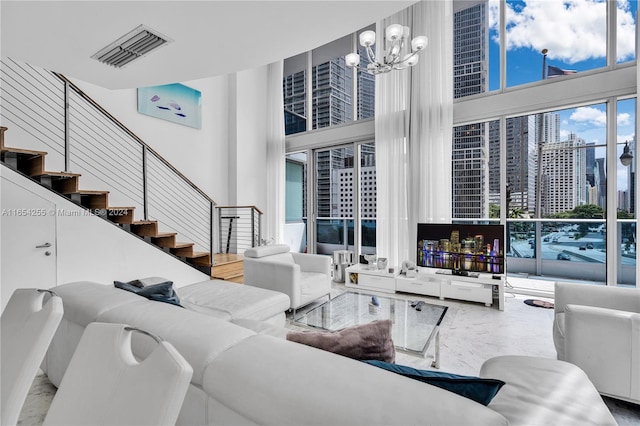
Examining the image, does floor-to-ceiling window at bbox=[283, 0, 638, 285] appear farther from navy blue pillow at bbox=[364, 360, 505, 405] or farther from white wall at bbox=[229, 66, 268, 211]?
navy blue pillow at bbox=[364, 360, 505, 405]

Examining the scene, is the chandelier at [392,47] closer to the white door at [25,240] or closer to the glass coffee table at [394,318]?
the glass coffee table at [394,318]

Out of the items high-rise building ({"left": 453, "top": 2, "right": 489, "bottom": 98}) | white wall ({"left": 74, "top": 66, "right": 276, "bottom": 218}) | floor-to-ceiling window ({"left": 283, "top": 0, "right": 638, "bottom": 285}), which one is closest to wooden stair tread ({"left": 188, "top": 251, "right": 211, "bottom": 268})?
white wall ({"left": 74, "top": 66, "right": 276, "bottom": 218})

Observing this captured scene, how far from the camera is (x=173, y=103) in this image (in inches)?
204

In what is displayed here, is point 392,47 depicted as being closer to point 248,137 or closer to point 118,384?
point 248,137

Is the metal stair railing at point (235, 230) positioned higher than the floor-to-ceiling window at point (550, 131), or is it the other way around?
the floor-to-ceiling window at point (550, 131)

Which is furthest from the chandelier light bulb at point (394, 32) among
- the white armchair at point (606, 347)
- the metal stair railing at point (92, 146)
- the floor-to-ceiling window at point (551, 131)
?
the metal stair railing at point (92, 146)

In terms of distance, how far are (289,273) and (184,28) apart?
2271mm

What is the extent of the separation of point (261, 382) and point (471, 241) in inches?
145

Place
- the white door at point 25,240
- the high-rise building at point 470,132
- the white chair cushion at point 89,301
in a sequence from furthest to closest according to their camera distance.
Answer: the high-rise building at point 470,132 → the white door at point 25,240 → the white chair cushion at point 89,301

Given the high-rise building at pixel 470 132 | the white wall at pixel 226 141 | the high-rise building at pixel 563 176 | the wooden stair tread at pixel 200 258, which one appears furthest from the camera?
the white wall at pixel 226 141

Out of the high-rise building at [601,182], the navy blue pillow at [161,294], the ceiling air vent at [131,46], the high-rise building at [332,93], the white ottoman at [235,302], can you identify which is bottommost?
the white ottoman at [235,302]

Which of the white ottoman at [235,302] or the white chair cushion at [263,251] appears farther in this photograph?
the white chair cushion at [263,251]

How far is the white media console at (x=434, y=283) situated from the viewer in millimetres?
3729

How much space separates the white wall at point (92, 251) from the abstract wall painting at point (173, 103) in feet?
7.11
